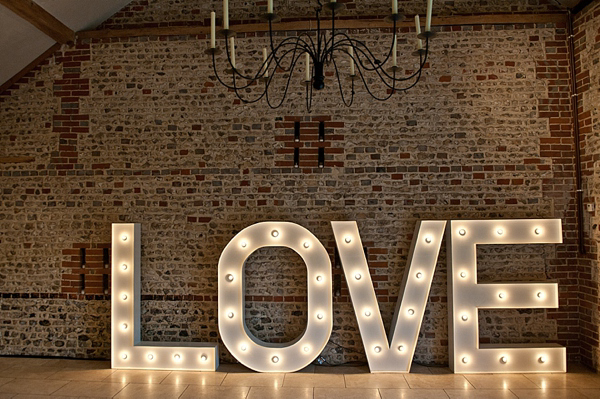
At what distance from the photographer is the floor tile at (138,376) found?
4.12 m

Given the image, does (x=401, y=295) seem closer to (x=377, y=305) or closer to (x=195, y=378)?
(x=377, y=305)

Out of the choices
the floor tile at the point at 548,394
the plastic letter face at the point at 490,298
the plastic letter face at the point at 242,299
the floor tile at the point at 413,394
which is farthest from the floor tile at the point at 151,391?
the floor tile at the point at 548,394

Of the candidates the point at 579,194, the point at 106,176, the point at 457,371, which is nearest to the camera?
the point at 457,371

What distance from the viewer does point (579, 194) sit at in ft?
14.8

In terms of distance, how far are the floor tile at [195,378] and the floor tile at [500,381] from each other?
7.54ft

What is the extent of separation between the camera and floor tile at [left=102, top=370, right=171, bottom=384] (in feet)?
13.5

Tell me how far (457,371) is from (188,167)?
10.9 feet

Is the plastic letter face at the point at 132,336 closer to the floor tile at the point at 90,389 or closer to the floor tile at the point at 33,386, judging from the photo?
the floor tile at the point at 90,389

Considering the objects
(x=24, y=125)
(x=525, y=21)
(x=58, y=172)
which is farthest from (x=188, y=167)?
(x=525, y=21)

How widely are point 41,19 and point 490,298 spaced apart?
5081mm

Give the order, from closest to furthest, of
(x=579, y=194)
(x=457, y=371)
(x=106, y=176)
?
1. (x=457, y=371)
2. (x=579, y=194)
3. (x=106, y=176)

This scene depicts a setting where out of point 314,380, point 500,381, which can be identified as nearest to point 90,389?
point 314,380

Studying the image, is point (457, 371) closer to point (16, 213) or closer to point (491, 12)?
point (491, 12)

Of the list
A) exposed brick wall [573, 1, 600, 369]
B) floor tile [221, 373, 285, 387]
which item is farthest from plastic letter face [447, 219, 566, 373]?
floor tile [221, 373, 285, 387]
